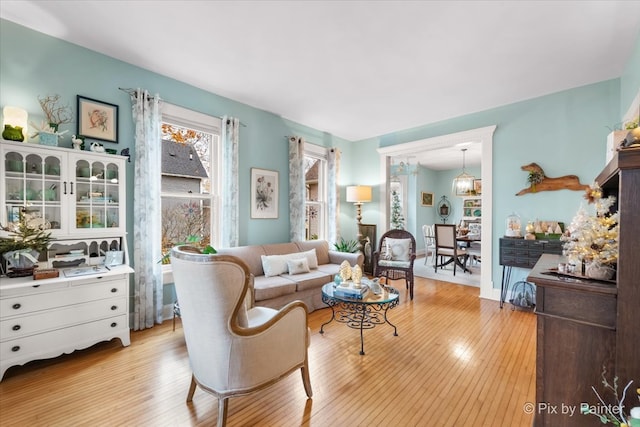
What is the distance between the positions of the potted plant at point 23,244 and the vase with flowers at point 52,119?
66 centimetres

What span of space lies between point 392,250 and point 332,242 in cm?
123

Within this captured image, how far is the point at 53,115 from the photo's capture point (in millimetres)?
2598

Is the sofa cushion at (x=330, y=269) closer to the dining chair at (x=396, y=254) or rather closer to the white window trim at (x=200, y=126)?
the dining chair at (x=396, y=254)

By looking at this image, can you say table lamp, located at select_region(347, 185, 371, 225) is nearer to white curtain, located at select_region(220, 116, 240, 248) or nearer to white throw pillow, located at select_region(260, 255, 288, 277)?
white throw pillow, located at select_region(260, 255, 288, 277)

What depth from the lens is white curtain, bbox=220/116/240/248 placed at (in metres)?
3.77

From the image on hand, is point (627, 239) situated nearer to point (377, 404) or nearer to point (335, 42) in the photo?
point (377, 404)

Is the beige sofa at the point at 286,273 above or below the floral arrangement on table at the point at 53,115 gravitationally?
below

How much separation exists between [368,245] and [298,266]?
2209 mm

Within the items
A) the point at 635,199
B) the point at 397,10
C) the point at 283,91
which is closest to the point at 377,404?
the point at 635,199

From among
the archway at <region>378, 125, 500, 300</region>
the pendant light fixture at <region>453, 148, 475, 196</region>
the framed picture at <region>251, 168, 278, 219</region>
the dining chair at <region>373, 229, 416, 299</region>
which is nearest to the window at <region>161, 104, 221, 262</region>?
the framed picture at <region>251, 168, 278, 219</region>

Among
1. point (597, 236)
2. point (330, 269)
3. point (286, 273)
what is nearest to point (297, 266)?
point (286, 273)

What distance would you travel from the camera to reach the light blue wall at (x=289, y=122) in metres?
2.52

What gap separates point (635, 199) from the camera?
1.14 metres

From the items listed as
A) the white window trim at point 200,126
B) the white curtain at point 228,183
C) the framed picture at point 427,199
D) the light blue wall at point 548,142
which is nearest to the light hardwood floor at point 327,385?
the white window trim at point 200,126
